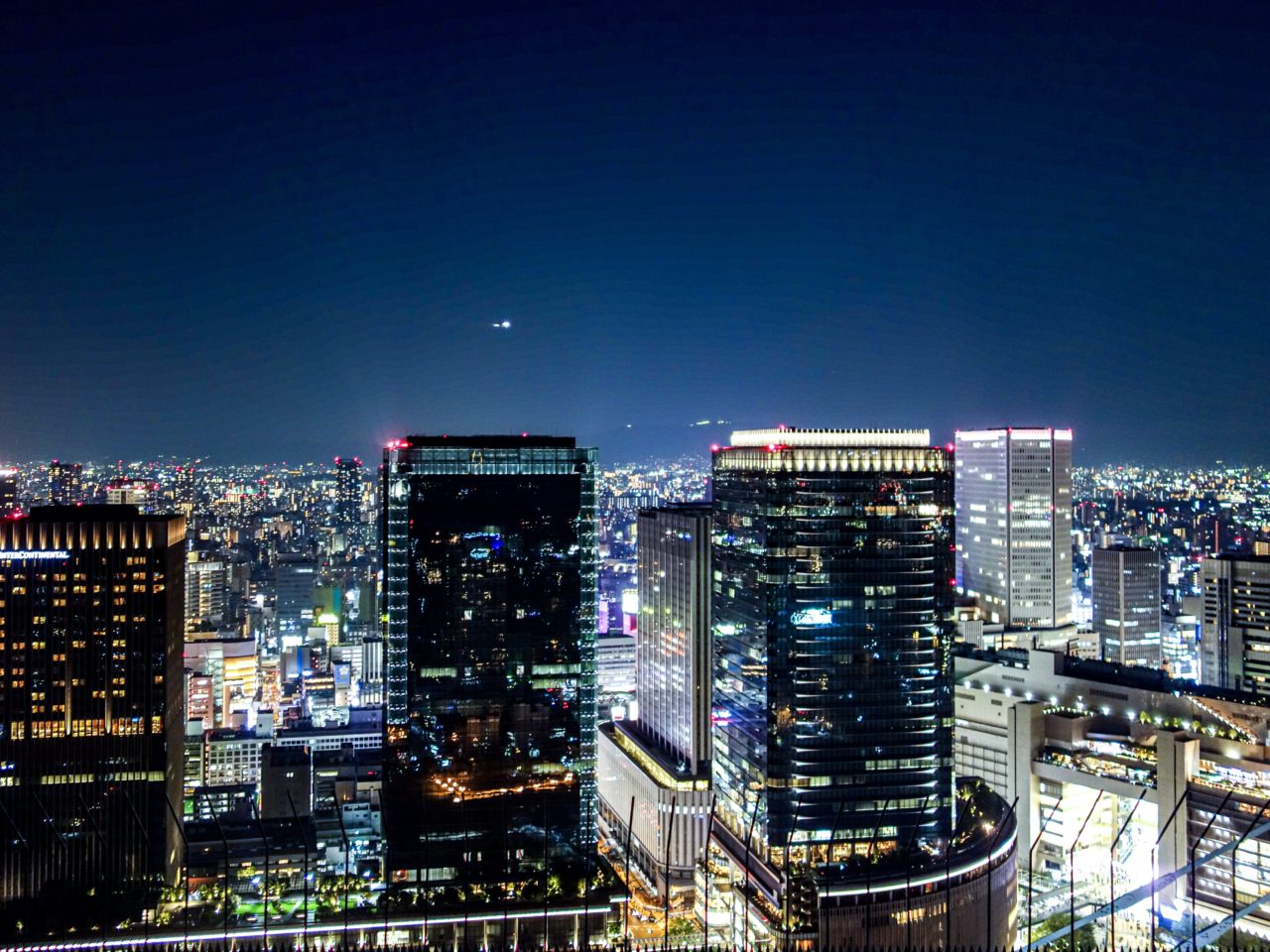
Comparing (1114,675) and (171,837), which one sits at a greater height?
(1114,675)

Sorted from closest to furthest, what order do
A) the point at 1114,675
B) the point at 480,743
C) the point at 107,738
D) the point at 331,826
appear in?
1. the point at 480,743
2. the point at 107,738
3. the point at 331,826
4. the point at 1114,675

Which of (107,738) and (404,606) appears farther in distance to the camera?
(107,738)

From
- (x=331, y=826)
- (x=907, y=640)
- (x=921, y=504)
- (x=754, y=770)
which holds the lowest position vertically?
(x=331, y=826)

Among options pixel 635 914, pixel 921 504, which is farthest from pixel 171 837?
Result: pixel 921 504

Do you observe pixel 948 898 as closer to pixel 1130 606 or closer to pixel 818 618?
pixel 818 618

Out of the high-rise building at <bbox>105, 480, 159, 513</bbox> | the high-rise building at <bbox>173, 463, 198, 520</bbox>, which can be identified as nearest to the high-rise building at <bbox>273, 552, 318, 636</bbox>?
the high-rise building at <bbox>105, 480, 159, 513</bbox>

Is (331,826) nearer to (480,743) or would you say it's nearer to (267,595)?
(480,743)

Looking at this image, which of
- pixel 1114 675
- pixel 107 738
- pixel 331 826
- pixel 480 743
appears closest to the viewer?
pixel 480 743
